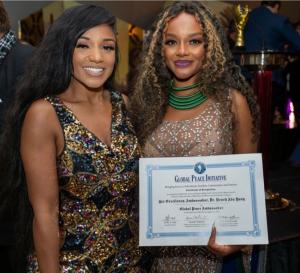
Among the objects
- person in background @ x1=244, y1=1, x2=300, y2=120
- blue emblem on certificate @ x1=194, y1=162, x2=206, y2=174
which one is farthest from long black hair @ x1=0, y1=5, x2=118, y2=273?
person in background @ x1=244, y1=1, x2=300, y2=120

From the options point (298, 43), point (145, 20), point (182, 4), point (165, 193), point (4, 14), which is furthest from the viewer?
point (145, 20)

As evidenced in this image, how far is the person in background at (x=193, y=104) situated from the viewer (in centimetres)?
168

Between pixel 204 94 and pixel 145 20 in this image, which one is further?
pixel 145 20

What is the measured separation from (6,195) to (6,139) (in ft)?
0.64

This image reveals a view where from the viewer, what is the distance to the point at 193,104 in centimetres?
175

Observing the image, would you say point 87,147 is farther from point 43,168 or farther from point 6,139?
point 6,139

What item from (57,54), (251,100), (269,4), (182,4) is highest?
(269,4)

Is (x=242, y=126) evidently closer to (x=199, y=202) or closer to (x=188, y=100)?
(x=188, y=100)

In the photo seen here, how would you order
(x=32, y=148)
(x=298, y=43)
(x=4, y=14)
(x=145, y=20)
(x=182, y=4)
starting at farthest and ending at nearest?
(x=145, y=20) → (x=298, y=43) → (x=4, y=14) → (x=182, y=4) → (x=32, y=148)

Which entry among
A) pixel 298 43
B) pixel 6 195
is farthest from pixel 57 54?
pixel 298 43

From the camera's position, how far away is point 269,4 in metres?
4.52

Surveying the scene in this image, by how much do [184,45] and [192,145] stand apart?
36cm

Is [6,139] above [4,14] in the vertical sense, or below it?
below
